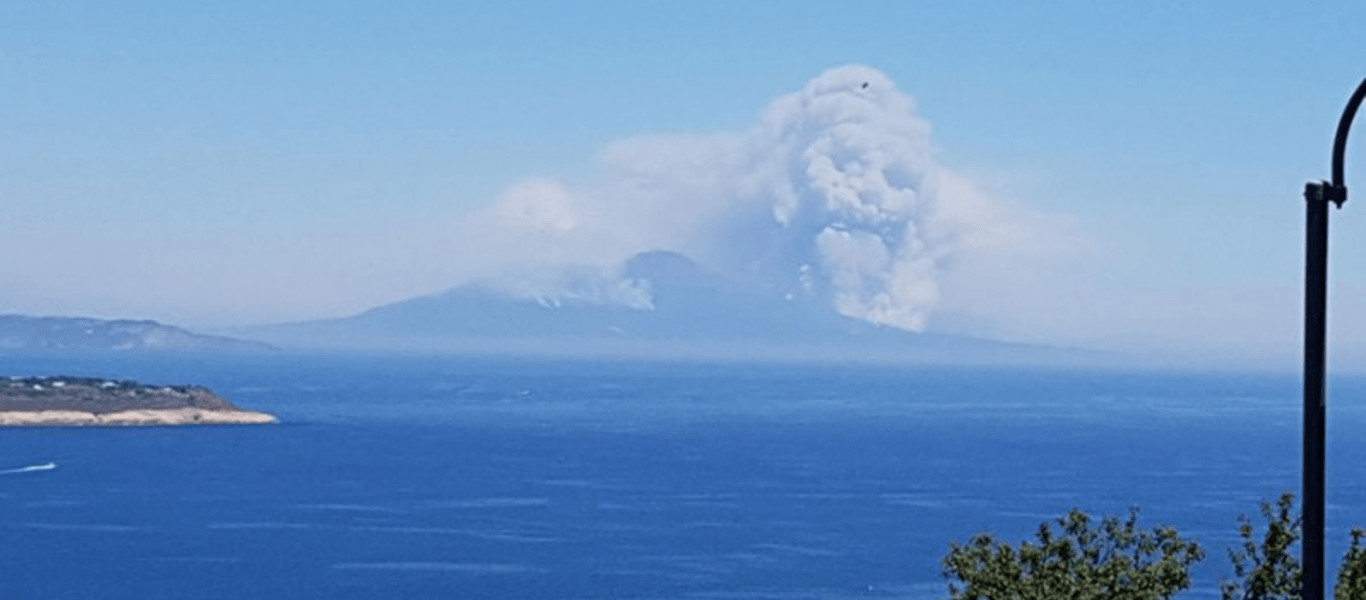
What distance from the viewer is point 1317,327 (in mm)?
4691

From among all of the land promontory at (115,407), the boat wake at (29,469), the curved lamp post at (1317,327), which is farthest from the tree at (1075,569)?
the land promontory at (115,407)

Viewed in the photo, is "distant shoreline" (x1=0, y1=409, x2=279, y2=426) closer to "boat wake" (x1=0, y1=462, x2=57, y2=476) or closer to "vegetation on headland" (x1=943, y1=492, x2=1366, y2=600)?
"boat wake" (x1=0, y1=462, x2=57, y2=476)

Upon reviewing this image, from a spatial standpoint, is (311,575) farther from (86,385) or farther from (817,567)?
(86,385)

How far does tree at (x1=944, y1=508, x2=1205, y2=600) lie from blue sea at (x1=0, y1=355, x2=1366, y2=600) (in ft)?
93.7

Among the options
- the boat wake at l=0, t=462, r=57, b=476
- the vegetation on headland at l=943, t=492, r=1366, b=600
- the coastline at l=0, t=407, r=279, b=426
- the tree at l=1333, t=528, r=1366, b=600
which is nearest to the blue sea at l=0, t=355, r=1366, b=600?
the boat wake at l=0, t=462, r=57, b=476

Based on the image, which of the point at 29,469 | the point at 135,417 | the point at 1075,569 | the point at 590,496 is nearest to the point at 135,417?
the point at 135,417

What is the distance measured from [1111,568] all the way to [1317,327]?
1154 cm

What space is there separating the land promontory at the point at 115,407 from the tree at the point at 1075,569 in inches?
3887

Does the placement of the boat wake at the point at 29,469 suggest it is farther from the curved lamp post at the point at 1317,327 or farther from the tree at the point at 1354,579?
the curved lamp post at the point at 1317,327

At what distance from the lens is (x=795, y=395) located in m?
172

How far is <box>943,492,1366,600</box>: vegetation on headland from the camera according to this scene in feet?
50.7

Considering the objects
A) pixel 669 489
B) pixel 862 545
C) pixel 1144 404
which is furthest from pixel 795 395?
pixel 862 545

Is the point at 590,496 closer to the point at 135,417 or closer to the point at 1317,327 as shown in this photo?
the point at 135,417

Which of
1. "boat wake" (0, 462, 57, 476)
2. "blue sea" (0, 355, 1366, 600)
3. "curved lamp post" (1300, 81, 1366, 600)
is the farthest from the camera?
"boat wake" (0, 462, 57, 476)
